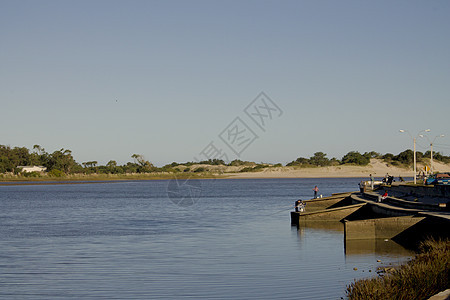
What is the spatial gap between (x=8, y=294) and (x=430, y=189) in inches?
1208

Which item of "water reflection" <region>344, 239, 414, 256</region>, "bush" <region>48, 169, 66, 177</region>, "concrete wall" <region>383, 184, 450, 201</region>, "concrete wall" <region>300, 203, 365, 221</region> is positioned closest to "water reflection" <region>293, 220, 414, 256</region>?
"water reflection" <region>344, 239, 414, 256</region>

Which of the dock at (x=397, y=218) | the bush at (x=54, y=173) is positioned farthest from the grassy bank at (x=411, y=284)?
the bush at (x=54, y=173)

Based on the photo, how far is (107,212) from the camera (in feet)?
178

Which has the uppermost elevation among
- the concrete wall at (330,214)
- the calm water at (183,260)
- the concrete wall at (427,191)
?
the concrete wall at (427,191)

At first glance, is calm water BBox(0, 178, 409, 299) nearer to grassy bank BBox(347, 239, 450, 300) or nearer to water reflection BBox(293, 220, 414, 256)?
water reflection BBox(293, 220, 414, 256)

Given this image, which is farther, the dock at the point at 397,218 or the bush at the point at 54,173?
the bush at the point at 54,173

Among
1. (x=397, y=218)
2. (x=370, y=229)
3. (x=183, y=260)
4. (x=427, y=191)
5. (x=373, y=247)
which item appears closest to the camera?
(x=183, y=260)

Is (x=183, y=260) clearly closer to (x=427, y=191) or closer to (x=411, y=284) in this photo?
(x=411, y=284)

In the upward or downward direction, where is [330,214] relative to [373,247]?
upward

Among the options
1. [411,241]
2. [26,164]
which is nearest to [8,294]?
[411,241]

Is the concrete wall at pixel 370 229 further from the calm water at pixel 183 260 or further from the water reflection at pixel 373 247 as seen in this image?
the calm water at pixel 183 260

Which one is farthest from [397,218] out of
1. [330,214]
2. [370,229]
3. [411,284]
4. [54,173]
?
[54,173]

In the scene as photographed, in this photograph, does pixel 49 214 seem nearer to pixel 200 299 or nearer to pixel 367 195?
pixel 367 195

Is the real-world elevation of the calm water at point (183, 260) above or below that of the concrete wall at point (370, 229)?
below
